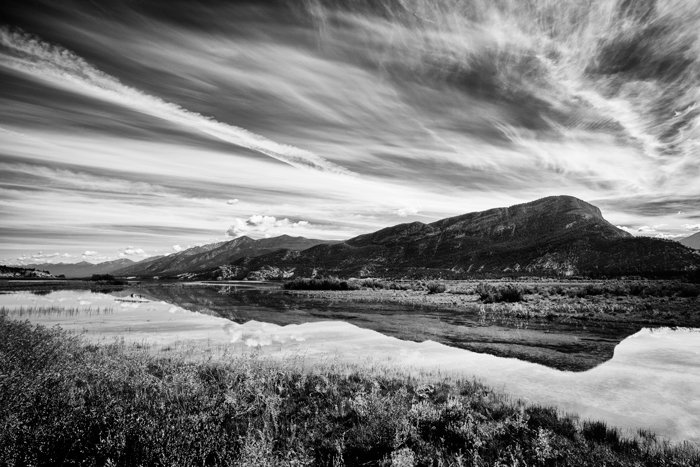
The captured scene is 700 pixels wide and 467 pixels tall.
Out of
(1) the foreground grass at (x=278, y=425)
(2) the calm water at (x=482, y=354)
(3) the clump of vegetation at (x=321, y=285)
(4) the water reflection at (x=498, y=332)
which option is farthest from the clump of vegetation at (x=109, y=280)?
(1) the foreground grass at (x=278, y=425)

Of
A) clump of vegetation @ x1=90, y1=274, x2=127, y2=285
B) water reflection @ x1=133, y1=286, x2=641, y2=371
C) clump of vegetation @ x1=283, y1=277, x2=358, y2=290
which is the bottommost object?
clump of vegetation @ x1=90, y1=274, x2=127, y2=285

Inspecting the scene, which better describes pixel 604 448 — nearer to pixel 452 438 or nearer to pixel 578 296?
pixel 452 438

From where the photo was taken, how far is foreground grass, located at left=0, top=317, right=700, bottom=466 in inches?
256

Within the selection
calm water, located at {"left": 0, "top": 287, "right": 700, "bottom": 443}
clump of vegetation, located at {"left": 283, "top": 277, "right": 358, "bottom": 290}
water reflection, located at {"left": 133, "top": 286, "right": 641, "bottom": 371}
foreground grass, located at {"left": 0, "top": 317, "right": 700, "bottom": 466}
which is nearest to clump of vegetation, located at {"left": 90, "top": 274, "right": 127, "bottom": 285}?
clump of vegetation, located at {"left": 283, "top": 277, "right": 358, "bottom": 290}

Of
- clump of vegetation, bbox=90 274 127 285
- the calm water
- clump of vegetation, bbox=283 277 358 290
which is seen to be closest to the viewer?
the calm water

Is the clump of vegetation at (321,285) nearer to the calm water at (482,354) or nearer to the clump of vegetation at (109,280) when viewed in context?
the calm water at (482,354)

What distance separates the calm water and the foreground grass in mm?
1850

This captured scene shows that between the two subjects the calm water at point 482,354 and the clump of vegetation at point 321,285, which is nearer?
the calm water at point 482,354

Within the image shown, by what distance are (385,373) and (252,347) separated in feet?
27.3

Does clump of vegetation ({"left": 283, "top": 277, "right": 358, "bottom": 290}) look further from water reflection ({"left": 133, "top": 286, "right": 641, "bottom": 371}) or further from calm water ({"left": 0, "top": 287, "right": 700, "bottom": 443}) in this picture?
calm water ({"left": 0, "top": 287, "right": 700, "bottom": 443})

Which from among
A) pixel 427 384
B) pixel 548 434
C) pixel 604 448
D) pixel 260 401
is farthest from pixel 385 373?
pixel 604 448

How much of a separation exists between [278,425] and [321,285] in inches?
2860

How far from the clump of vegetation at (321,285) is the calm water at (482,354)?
43.0 meters

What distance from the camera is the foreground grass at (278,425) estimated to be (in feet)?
21.4
